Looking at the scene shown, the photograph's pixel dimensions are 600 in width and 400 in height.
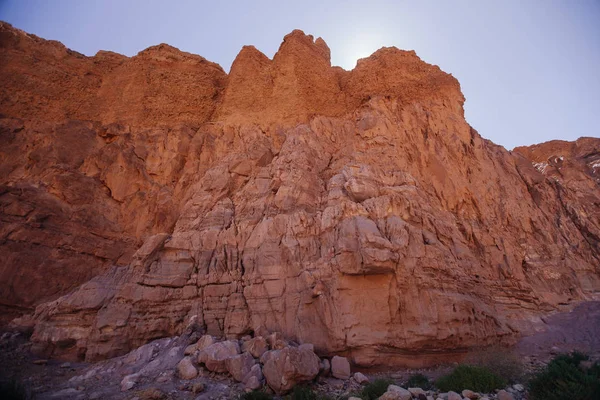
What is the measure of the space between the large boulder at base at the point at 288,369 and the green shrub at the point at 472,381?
9.94 feet

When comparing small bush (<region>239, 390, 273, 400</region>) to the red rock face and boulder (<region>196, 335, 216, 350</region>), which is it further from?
the red rock face

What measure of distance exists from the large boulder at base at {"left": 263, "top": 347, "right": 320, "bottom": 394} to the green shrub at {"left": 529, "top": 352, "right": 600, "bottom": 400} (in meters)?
4.64

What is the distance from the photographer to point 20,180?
13.9m

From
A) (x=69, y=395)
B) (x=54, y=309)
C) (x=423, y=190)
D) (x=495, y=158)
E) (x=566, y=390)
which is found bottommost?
(x=69, y=395)

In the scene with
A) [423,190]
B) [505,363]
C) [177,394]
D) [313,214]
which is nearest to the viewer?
[177,394]

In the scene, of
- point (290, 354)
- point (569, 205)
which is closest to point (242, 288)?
point (290, 354)

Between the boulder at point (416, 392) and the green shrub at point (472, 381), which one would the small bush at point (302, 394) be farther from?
the green shrub at point (472, 381)

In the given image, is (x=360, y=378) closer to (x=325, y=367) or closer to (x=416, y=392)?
(x=325, y=367)

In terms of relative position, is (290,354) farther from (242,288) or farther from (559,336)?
(559,336)

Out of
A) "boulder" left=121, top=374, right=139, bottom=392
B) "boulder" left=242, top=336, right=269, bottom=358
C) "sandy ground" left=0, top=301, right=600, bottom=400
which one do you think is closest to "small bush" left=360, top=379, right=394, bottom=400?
"sandy ground" left=0, top=301, right=600, bottom=400

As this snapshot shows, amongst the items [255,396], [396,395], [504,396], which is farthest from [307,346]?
[504,396]

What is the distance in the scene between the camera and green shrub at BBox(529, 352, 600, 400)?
20.6 ft

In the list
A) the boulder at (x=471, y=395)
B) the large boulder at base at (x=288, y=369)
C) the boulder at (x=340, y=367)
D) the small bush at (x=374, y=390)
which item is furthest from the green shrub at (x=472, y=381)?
the large boulder at base at (x=288, y=369)

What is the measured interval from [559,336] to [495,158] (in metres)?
8.31
